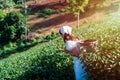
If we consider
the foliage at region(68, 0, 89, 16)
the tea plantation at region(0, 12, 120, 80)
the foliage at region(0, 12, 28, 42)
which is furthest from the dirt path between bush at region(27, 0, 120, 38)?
the tea plantation at region(0, 12, 120, 80)

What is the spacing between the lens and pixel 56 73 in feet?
29.2

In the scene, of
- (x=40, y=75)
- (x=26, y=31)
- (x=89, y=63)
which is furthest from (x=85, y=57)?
(x=26, y=31)

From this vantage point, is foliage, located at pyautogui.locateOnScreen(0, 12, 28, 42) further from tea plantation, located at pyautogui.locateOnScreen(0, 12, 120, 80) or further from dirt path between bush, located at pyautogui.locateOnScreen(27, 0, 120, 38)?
tea plantation, located at pyautogui.locateOnScreen(0, 12, 120, 80)

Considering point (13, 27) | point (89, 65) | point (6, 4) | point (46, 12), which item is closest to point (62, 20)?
point (46, 12)

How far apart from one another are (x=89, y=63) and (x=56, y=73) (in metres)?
2.18

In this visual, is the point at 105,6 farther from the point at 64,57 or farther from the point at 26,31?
the point at 64,57

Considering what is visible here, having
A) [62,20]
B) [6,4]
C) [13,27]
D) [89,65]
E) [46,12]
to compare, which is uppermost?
[89,65]

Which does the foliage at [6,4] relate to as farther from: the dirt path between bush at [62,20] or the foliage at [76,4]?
the foliage at [76,4]

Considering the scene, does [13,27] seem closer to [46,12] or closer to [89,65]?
[46,12]

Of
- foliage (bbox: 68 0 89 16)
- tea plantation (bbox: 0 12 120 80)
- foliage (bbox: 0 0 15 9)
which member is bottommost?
foliage (bbox: 0 0 15 9)

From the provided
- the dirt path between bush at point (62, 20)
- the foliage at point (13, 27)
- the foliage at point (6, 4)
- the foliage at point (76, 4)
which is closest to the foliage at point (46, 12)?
the dirt path between bush at point (62, 20)

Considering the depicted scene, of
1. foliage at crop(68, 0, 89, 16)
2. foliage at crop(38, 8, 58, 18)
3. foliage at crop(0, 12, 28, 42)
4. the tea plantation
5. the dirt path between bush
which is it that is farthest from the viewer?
foliage at crop(38, 8, 58, 18)

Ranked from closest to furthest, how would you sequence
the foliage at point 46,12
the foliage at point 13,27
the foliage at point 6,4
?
the foliage at point 13,27 → the foliage at point 46,12 → the foliage at point 6,4

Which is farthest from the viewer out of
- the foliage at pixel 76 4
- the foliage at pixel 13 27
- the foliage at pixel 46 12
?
the foliage at pixel 46 12
